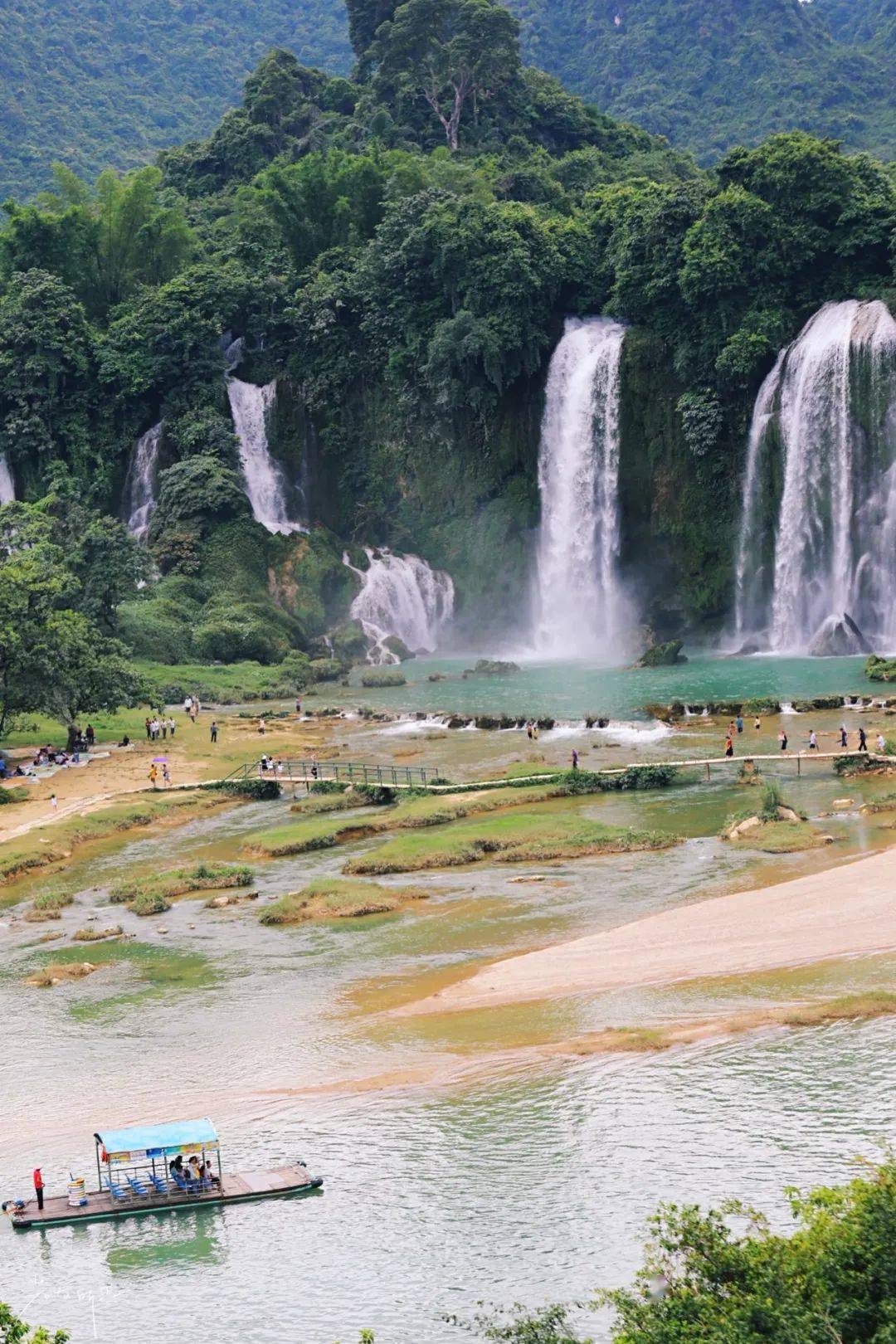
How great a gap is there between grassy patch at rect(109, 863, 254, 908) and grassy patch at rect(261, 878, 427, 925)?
2.44m

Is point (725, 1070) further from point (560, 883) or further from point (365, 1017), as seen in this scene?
point (560, 883)

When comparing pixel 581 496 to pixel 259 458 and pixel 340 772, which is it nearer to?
pixel 259 458

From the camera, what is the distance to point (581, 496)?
8275cm

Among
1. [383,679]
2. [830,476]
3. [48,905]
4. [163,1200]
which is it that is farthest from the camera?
[830,476]

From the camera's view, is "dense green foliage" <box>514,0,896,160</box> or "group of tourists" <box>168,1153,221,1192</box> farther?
"dense green foliage" <box>514,0,896,160</box>

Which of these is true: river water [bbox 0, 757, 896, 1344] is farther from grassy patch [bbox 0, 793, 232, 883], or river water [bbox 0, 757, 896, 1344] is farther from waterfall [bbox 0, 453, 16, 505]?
waterfall [bbox 0, 453, 16, 505]

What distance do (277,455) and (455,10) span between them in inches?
1506

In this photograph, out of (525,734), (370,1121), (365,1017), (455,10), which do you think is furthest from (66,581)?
(455,10)

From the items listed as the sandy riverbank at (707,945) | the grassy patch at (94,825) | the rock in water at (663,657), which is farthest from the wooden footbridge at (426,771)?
the rock in water at (663,657)

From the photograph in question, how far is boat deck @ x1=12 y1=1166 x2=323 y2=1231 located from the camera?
69.8 ft

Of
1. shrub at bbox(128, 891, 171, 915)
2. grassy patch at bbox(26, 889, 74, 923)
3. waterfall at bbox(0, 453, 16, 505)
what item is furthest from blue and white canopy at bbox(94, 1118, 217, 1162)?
waterfall at bbox(0, 453, 16, 505)

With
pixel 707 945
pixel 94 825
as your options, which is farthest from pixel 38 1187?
pixel 94 825

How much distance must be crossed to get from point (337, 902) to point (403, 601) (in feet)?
171

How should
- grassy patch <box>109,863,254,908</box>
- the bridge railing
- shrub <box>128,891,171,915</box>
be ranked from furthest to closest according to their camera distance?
the bridge railing, grassy patch <box>109,863,254,908</box>, shrub <box>128,891,171,915</box>
